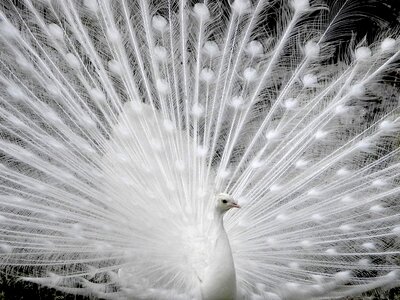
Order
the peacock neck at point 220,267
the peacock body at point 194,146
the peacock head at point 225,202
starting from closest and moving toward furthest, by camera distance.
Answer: the peacock head at point 225,202
the peacock neck at point 220,267
the peacock body at point 194,146

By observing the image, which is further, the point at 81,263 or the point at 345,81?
→ the point at 345,81

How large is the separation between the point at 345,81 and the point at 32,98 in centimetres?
180

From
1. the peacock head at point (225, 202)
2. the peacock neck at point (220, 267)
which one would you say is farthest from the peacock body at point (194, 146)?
the peacock head at point (225, 202)

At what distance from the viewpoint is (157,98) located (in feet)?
12.8

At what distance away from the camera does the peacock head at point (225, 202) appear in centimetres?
329

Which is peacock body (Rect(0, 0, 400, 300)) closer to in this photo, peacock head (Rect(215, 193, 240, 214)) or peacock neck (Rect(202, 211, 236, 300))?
peacock neck (Rect(202, 211, 236, 300))

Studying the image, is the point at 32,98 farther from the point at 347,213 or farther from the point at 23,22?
the point at 347,213

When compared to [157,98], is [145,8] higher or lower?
higher

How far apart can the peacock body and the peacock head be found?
1.01 ft

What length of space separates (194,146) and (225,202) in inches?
24.7

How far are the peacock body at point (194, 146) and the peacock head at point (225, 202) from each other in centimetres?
31

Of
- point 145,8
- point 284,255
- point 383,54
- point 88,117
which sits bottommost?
point 284,255

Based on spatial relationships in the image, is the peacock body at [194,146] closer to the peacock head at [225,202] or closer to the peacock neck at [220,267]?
the peacock neck at [220,267]

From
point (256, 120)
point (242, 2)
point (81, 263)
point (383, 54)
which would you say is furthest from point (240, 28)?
point (81, 263)
